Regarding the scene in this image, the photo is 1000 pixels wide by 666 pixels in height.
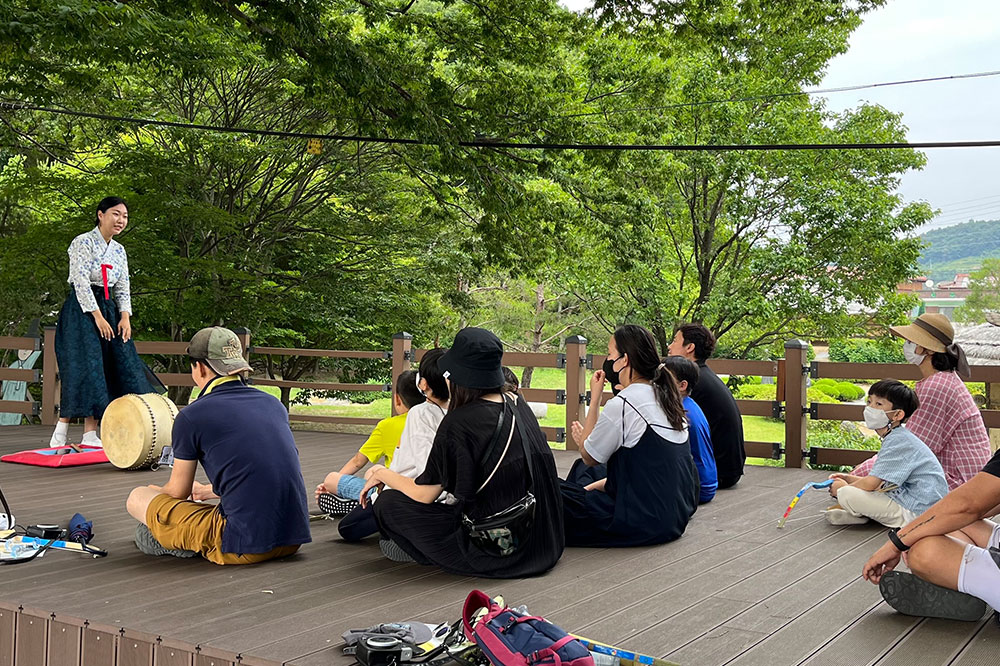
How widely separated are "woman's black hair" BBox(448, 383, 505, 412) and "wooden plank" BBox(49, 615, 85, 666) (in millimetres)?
1635

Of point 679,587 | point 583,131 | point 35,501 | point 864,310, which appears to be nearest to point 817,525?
point 679,587

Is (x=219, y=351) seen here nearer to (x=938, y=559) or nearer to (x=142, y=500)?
(x=142, y=500)

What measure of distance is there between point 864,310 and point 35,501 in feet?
50.0

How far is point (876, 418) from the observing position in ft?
16.0

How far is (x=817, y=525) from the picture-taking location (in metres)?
5.51

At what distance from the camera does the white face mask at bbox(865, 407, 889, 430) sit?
486cm

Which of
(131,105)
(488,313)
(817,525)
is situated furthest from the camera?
(488,313)

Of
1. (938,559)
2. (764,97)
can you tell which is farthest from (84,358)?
(764,97)

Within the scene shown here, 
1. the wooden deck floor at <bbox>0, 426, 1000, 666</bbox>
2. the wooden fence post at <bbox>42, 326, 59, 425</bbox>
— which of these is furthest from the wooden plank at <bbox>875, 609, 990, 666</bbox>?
the wooden fence post at <bbox>42, 326, 59, 425</bbox>

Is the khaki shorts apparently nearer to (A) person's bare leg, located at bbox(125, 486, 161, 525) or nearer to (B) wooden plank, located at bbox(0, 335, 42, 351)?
(A) person's bare leg, located at bbox(125, 486, 161, 525)

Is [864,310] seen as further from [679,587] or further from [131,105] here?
[679,587]

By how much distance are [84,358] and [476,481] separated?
4630 mm

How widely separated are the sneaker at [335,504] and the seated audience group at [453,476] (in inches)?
22.6

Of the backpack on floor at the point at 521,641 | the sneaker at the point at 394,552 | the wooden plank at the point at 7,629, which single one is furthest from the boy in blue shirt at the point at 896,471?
the wooden plank at the point at 7,629
